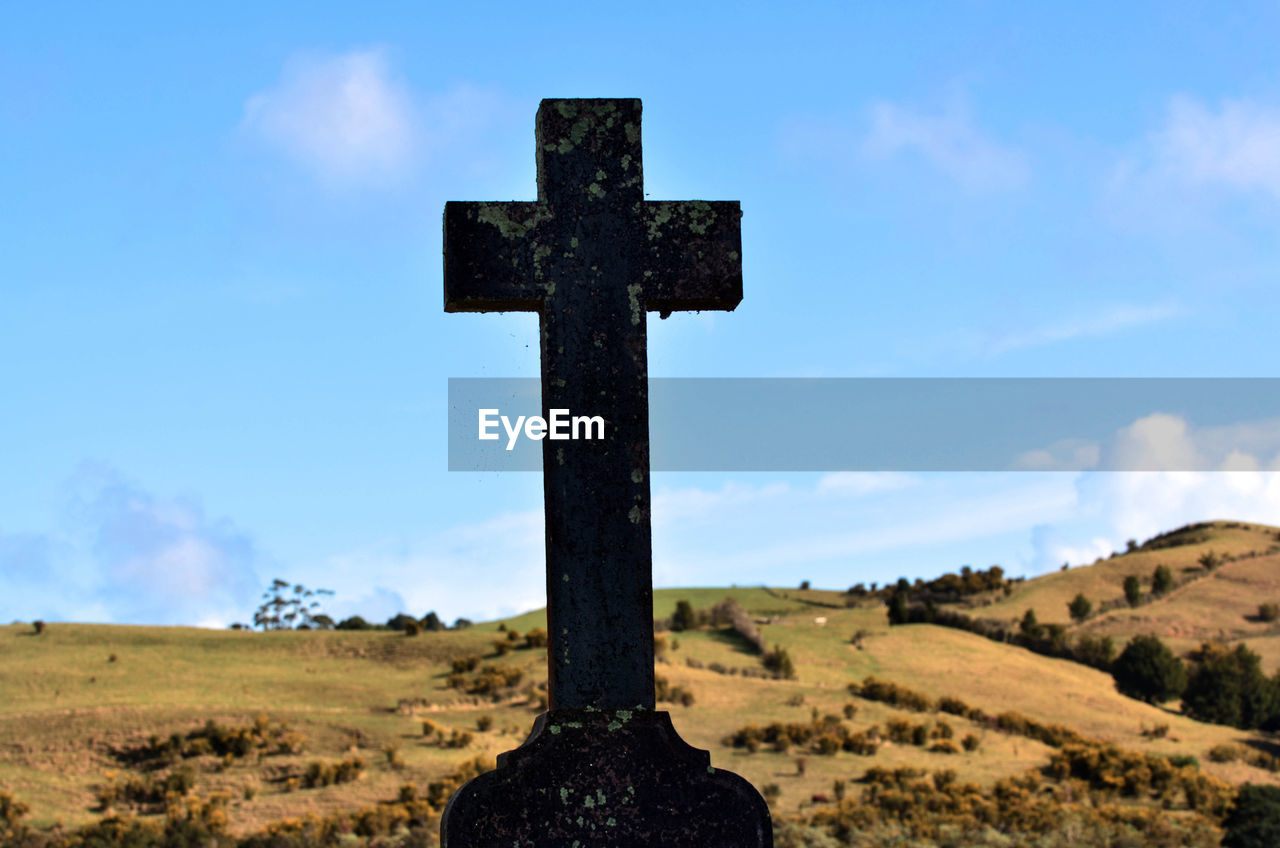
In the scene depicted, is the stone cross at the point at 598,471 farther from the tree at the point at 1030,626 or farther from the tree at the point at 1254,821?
the tree at the point at 1030,626

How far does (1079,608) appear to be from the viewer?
60875mm

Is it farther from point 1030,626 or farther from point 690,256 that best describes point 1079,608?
point 690,256

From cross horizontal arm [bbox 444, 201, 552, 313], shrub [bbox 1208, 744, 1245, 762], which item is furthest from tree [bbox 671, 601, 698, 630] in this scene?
cross horizontal arm [bbox 444, 201, 552, 313]

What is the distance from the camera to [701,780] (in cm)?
465

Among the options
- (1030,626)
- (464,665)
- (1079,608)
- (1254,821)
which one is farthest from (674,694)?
(1079,608)

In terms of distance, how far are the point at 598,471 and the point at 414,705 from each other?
33.1m

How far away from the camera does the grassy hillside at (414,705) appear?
29609mm

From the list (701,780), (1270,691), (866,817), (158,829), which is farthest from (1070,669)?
(701,780)

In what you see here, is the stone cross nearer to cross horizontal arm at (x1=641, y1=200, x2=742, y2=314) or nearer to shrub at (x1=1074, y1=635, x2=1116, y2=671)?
cross horizontal arm at (x1=641, y1=200, x2=742, y2=314)

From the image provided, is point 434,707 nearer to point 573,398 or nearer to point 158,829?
point 158,829

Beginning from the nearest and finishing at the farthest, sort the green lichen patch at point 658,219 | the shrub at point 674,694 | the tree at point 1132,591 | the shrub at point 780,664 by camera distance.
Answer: the green lichen patch at point 658,219 < the shrub at point 674,694 < the shrub at point 780,664 < the tree at point 1132,591

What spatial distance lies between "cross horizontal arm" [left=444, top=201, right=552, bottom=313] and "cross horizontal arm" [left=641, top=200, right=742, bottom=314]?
0.46m

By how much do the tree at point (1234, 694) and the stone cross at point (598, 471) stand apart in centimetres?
4835

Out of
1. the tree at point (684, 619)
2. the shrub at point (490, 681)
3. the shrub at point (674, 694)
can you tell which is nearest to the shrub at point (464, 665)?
the shrub at point (490, 681)
